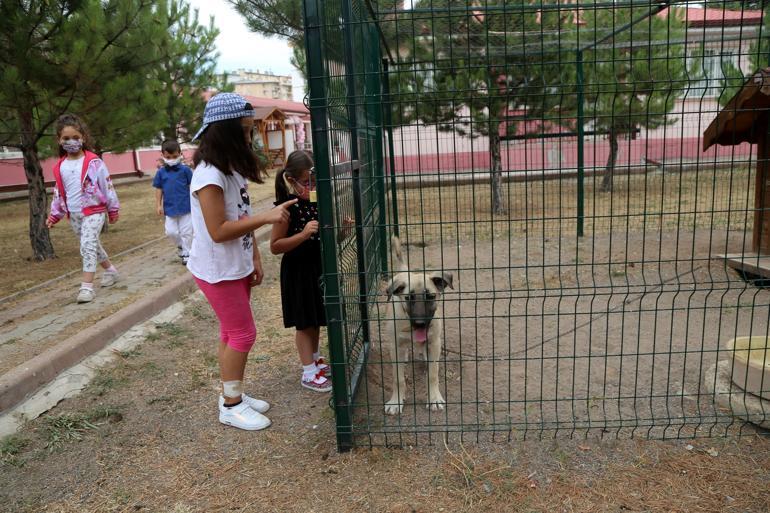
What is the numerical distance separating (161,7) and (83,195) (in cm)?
654

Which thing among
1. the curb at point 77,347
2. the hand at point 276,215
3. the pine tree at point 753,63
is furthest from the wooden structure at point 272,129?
the hand at point 276,215

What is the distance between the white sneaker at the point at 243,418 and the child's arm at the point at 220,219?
1.20 m

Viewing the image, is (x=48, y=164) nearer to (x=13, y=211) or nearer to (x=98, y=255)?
(x=13, y=211)

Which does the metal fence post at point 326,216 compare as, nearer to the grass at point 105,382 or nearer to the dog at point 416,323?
the dog at point 416,323

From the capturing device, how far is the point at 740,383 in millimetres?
3332

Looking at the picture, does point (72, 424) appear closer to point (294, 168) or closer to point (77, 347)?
point (77, 347)

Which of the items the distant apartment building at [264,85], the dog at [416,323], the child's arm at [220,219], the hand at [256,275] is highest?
the distant apartment building at [264,85]

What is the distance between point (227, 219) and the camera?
124 inches

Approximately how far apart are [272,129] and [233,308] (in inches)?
1041

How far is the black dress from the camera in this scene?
12.1 feet

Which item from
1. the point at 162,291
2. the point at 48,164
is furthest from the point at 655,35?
the point at 48,164

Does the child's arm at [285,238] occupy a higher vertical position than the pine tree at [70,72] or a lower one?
lower

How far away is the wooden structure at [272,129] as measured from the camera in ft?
A: 86.4

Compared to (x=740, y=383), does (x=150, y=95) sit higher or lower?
higher
